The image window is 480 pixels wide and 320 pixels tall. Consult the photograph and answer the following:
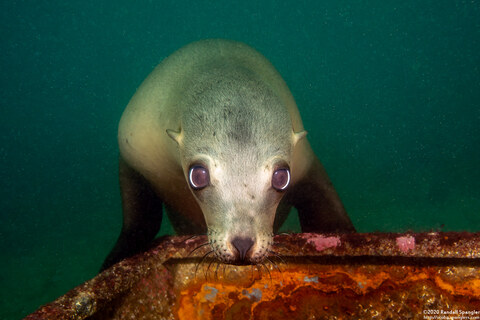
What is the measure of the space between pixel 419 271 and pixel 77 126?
58.1 m

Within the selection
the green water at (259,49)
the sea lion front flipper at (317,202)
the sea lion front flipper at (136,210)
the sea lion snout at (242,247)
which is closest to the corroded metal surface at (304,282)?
the sea lion snout at (242,247)

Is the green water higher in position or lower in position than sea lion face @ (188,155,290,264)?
higher

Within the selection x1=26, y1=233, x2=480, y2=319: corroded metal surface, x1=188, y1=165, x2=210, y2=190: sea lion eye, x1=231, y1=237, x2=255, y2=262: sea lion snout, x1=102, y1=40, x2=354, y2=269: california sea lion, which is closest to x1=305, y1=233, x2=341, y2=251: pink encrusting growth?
x1=26, y1=233, x2=480, y2=319: corroded metal surface

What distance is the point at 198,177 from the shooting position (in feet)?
6.12

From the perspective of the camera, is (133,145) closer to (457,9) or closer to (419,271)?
(419,271)

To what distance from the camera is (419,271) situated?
1778 mm

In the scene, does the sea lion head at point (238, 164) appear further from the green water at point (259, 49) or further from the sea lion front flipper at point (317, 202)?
the green water at point (259, 49)

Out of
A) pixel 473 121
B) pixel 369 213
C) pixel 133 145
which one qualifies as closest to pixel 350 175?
pixel 369 213

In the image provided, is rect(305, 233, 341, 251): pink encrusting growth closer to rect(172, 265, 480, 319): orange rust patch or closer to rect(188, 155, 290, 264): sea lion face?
rect(172, 265, 480, 319): orange rust patch

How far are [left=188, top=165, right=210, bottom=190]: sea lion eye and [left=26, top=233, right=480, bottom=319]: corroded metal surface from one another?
0.31 m

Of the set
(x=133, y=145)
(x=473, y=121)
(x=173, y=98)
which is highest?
(x=473, y=121)

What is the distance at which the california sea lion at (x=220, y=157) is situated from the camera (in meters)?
1.76

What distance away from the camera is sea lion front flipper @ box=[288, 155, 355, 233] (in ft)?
10.3

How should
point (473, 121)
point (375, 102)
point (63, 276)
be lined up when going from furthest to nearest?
point (375, 102), point (473, 121), point (63, 276)
